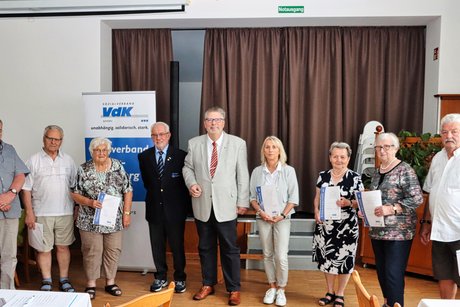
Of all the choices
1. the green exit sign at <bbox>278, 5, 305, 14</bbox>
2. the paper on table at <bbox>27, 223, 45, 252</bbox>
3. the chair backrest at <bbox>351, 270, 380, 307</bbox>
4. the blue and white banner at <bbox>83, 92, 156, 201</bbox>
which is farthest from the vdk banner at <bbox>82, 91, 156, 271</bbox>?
the chair backrest at <bbox>351, 270, 380, 307</bbox>

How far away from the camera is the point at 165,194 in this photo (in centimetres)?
330

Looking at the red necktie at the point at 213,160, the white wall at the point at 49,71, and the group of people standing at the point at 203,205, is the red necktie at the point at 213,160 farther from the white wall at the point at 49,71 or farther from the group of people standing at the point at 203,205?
the white wall at the point at 49,71

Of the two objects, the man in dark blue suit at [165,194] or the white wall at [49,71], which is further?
the white wall at [49,71]

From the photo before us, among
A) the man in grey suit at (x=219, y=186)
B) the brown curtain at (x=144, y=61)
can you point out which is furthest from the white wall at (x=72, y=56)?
the man in grey suit at (x=219, y=186)

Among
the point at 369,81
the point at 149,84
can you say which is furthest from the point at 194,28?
the point at 369,81

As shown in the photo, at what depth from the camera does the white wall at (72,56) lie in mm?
4285

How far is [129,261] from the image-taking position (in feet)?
13.0

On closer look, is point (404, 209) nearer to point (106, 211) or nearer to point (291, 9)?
point (106, 211)

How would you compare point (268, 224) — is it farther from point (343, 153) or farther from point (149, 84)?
point (149, 84)

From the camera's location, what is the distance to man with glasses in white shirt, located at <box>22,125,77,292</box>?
3238 millimetres

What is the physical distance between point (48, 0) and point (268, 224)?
218 centimetres

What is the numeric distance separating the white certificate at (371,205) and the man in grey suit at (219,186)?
0.94m

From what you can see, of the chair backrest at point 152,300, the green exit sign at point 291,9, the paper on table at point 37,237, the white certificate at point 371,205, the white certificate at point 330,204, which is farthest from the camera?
the green exit sign at point 291,9

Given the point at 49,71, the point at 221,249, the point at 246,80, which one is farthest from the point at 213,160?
the point at 49,71
